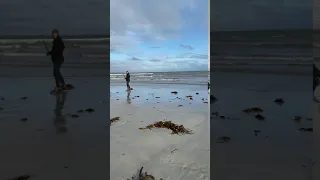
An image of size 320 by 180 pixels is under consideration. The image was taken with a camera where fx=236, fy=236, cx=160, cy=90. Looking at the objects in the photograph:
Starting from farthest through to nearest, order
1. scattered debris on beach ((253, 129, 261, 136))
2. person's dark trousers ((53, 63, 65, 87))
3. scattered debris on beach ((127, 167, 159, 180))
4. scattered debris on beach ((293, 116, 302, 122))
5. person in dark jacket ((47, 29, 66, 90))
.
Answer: scattered debris on beach ((293, 116, 302, 122)) → person's dark trousers ((53, 63, 65, 87)) → scattered debris on beach ((253, 129, 261, 136)) → person in dark jacket ((47, 29, 66, 90)) → scattered debris on beach ((127, 167, 159, 180))

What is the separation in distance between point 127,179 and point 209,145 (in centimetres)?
97

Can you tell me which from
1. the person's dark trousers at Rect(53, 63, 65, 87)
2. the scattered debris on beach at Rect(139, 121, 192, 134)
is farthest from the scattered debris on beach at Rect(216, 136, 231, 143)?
the person's dark trousers at Rect(53, 63, 65, 87)

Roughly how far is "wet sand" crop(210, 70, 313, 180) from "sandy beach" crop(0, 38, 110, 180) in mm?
951

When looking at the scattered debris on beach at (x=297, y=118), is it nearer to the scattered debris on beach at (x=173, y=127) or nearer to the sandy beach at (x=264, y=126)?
the sandy beach at (x=264, y=126)

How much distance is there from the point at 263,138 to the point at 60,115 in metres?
2.24

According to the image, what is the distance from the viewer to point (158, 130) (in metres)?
2.93

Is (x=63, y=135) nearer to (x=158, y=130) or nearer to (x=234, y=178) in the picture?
(x=158, y=130)

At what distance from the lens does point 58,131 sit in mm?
2352

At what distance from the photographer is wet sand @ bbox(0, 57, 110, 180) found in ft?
5.53

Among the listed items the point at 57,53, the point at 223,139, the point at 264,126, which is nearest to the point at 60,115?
the point at 57,53

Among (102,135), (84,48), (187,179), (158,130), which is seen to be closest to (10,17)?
(84,48)

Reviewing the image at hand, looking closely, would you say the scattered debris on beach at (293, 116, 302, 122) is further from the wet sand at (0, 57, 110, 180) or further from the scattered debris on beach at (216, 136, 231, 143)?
the wet sand at (0, 57, 110, 180)

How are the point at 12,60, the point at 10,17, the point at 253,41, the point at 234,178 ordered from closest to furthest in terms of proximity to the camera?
1. the point at 234,178
2. the point at 10,17
3. the point at 253,41
4. the point at 12,60

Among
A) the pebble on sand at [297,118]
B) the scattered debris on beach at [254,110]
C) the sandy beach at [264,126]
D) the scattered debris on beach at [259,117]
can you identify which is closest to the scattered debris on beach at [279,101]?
the sandy beach at [264,126]
